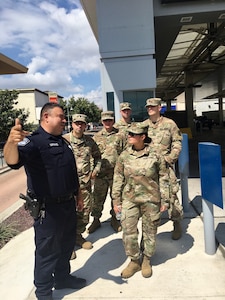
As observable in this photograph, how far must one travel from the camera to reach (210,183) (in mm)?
3436

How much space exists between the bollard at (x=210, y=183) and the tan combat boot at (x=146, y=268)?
756 millimetres

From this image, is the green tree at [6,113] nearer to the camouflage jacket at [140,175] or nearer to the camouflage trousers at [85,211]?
the camouflage trousers at [85,211]

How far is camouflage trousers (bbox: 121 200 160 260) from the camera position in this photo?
319 centimetres

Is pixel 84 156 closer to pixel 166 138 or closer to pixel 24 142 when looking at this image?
pixel 166 138

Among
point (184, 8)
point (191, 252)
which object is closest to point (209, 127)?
point (184, 8)

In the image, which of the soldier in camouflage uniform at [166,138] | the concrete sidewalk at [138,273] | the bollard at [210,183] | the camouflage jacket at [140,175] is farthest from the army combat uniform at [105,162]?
the bollard at [210,183]

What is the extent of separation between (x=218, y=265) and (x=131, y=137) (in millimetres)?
1644

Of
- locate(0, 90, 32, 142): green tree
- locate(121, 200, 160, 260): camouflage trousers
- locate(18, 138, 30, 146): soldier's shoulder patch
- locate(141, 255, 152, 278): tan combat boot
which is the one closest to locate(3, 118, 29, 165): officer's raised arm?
locate(18, 138, 30, 146): soldier's shoulder patch

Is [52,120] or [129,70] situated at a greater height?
[129,70]

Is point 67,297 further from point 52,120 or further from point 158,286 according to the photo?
point 52,120

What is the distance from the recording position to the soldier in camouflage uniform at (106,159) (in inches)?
179

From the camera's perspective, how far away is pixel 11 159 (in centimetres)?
240

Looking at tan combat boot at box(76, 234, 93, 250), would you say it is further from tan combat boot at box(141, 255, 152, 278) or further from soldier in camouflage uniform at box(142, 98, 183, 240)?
soldier in camouflage uniform at box(142, 98, 183, 240)

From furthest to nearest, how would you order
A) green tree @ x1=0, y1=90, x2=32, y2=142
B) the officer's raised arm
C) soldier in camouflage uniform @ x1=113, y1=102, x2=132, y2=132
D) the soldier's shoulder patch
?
green tree @ x1=0, y1=90, x2=32, y2=142, soldier in camouflage uniform @ x1=113, y1=102, x2=132, y2=132, the soldier's shoulder patch, the officer's raised arm
